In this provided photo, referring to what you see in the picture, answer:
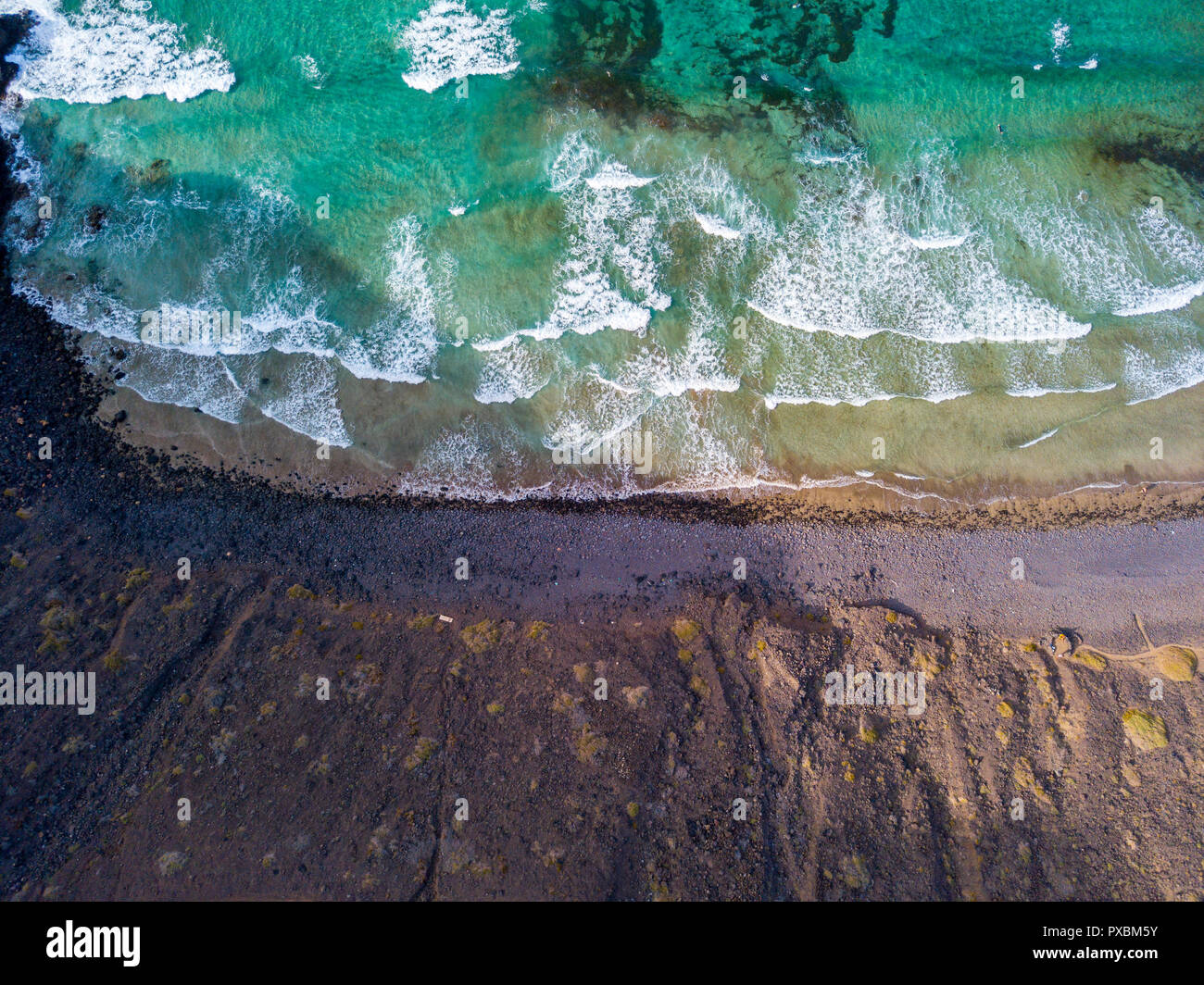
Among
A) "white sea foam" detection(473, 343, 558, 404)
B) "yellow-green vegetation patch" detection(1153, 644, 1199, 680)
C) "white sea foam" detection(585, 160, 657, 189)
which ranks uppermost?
"white sea foam" detection(585, 160, 657, 189)

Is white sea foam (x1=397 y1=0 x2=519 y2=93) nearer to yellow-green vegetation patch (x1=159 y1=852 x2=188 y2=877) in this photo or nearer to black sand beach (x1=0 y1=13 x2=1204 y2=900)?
black sand beach (x1=0 y1=13 x2=1204 y2=900)

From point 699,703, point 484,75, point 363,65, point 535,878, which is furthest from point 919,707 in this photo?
point 363,65

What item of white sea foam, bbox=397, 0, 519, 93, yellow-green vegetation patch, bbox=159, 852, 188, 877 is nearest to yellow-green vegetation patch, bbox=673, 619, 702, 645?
yellow-green vegetation patch, bbox=159, 852, 188, 877

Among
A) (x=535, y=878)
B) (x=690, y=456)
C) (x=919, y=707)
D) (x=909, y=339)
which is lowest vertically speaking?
(x=535, y=878)

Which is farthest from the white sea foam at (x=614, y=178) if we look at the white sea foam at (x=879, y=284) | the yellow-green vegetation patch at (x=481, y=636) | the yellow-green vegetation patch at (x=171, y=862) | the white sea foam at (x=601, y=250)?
the yellow-green vegetation patch at (x=171, y=862)

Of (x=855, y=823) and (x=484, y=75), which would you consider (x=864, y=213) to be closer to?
(x=484, y=75)

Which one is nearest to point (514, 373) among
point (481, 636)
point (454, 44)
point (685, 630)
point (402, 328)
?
point (402, 328)

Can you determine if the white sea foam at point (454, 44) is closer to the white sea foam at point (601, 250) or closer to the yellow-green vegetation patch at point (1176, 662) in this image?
the white sea foam at point (601, 250)
